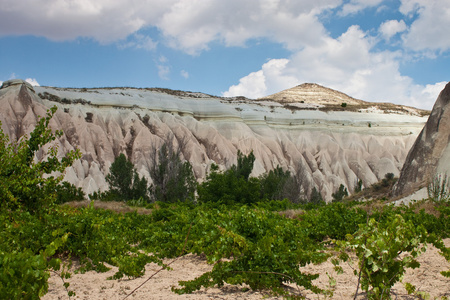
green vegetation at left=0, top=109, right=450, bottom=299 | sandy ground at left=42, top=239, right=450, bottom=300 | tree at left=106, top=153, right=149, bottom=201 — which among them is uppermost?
green vegetation at left=0, top=109, right=450, bottom=299

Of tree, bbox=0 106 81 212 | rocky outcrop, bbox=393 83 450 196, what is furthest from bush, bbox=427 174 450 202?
tree, bbox=0 106 81 212

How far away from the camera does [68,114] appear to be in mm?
36969

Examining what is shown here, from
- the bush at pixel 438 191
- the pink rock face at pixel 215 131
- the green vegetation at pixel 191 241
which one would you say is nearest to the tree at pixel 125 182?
the pink rock face at pixel 215 131

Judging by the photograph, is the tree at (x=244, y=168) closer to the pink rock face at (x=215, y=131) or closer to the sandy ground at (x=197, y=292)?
the pink rock face at (x=215, y=131)

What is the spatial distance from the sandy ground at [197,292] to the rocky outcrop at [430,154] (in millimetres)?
10704

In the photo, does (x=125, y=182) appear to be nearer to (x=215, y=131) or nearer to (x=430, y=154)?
(x=430, y=154)

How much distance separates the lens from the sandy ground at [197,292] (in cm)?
442

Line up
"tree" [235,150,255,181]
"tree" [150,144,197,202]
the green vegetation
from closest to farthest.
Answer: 1. the green vegetation
2. "tree" [150,144,197,202]
3. "tree" [235,150,255,181]

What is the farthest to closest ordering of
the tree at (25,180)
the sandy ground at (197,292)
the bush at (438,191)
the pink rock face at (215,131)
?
the pink rock face at (215,131) → the bush at (438,191) → the tree at (25,180) → the sandy ground at (197,292)

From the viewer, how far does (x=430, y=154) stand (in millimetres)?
16547

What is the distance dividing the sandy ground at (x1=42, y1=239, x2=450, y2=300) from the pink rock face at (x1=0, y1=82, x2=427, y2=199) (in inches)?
994

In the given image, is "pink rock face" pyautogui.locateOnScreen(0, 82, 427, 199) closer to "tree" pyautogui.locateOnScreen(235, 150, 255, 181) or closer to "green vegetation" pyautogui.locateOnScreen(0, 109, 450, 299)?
"tree" pyautogui.locateOnScreen(235, 150, 255, 181)

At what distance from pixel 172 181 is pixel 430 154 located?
12.9 m

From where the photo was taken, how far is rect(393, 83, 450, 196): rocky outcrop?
1580 cm
